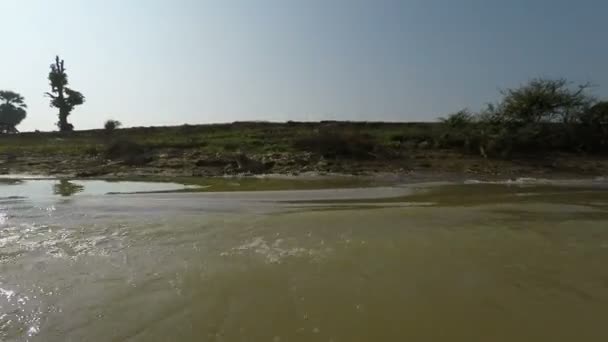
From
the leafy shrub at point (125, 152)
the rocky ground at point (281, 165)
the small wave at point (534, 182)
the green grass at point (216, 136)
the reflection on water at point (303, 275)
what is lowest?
the reflection on water at point (303, 275)

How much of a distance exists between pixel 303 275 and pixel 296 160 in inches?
472

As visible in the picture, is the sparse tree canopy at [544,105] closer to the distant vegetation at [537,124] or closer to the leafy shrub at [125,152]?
the distant vegetation at [537,124]

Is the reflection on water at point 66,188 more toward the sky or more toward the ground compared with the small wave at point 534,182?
more toward the sky

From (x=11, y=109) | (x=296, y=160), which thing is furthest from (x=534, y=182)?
(x=11, y=109)

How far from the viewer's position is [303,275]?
13.1 feet

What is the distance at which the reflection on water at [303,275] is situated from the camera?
298cm

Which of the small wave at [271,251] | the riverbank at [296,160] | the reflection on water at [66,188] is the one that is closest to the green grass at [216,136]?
the riverbank at [296,160]

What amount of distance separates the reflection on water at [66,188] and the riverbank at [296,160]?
1.79 meters

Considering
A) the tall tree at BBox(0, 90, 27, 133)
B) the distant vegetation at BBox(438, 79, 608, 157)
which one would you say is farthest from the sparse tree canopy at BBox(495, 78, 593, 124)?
the tall tree at BBox(0, 90, 27, 133)

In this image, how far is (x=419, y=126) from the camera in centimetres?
2556

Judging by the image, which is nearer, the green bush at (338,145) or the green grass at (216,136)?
the green bush at (338,145)

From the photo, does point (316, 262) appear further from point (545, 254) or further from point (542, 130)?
point (542, 130)

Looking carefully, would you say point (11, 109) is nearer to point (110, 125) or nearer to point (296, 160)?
point (110, 125)

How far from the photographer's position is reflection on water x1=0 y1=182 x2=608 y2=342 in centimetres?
298
